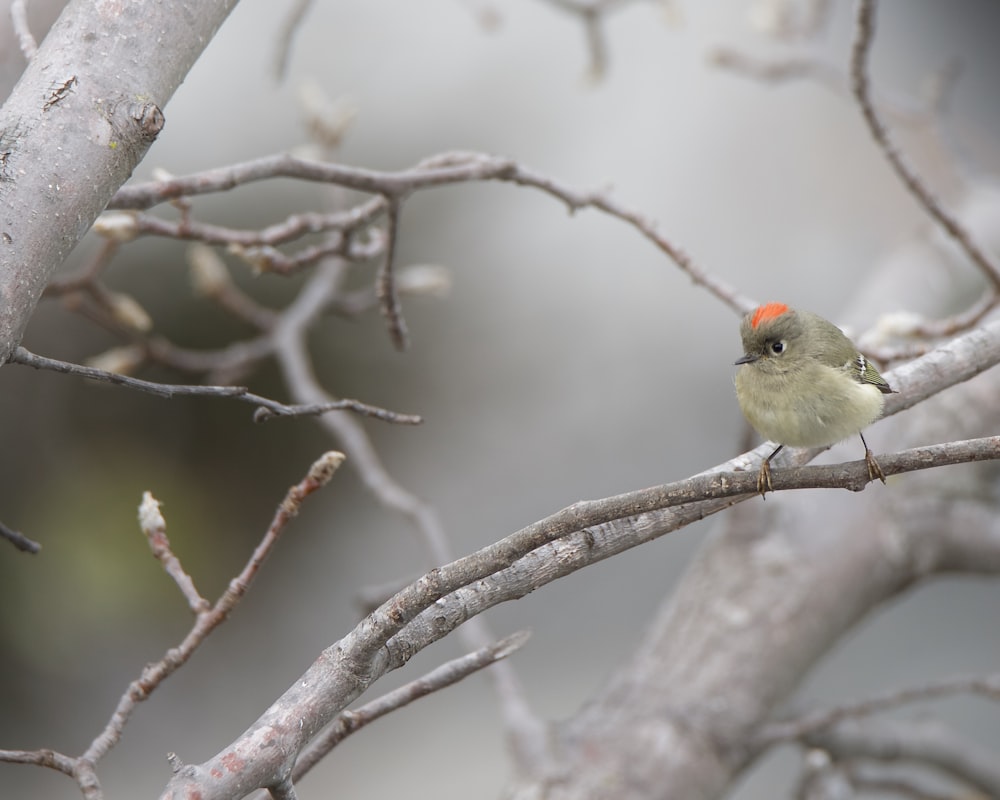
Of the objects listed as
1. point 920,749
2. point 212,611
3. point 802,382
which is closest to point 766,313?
point 802,382

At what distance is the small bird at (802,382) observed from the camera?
1208mm

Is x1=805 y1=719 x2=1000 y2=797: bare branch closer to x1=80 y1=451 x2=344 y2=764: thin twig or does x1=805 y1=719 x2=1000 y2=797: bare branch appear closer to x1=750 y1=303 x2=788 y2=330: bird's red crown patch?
x1=750 y1=303 x2=788 y2=330: bird's red crown patch

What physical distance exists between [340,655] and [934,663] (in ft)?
10.1

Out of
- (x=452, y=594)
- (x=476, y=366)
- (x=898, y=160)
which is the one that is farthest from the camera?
(x=476, y=366)

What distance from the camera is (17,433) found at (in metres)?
3.22

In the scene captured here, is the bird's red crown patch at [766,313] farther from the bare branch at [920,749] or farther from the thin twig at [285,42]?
the bare branch at [920,749]

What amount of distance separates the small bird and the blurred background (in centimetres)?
144

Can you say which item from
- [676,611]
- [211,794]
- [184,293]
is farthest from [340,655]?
[184,293]

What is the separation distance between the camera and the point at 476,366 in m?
3.74

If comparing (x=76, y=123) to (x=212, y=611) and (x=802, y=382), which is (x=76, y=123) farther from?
(x=802, y=382)

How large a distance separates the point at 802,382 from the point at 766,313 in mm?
166

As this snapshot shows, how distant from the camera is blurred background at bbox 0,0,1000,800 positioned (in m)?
3.22

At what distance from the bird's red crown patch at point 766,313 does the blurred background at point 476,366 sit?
1.42m

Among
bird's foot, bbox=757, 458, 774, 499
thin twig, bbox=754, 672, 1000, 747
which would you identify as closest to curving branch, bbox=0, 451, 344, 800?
bird's foot, bbox=757, 458, 774, 499
